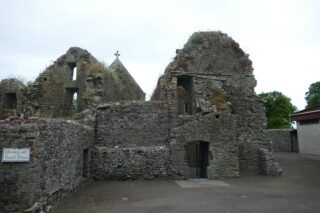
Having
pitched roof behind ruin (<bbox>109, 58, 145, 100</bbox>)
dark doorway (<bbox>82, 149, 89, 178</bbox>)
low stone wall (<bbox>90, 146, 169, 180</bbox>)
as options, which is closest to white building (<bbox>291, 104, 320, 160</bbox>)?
low stone wall (<bbox>90, 146, 169, 180</bbox>)

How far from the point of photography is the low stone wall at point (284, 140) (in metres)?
25.1

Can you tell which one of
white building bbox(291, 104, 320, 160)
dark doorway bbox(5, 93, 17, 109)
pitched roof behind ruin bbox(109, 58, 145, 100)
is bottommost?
white building bbox(291, 104, 320, 160)

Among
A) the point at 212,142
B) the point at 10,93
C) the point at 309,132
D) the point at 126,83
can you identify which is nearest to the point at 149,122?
the point at 212,142

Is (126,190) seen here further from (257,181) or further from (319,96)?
(319,96)

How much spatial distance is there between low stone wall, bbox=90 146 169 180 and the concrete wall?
37.1ft

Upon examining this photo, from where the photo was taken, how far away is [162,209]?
7070 mm

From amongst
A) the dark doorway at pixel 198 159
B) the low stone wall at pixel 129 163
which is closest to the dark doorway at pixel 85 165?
the low stone wall at pixel 129 163

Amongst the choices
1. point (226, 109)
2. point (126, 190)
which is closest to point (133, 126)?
point (126, 190)

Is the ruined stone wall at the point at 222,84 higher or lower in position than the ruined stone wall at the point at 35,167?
higher

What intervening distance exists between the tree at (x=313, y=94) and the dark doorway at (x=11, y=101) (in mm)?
33241

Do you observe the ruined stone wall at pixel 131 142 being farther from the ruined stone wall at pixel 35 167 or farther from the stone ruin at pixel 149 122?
the ruined stone wall at pixel 35 167

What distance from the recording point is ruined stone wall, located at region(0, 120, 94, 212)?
6.10 meters

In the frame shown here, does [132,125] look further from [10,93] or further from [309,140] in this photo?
[309,140]

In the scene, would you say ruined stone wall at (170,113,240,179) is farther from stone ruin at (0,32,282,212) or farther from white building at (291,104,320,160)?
white building at (291,104,320,160)
